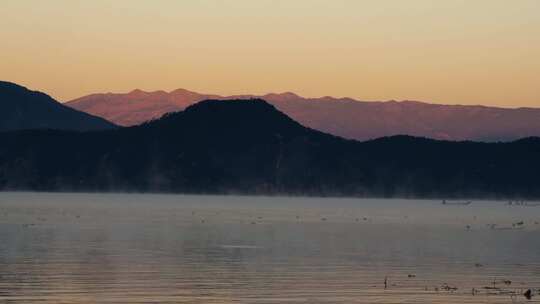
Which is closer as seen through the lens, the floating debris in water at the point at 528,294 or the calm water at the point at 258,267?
the calm water at the point at 258,267

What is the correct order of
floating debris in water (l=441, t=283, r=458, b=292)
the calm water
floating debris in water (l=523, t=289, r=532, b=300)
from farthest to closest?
floating debris in water (l=441, t=283, r=458, b=292)
floating debris in water (l=523, t=289, r=532, b=300)
the calm water

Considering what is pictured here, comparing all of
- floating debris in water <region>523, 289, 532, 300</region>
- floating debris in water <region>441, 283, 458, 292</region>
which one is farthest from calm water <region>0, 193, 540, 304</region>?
floating debris in water <region>523, 289, 532, 300</region>

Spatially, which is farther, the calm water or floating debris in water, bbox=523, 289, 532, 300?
floating debris in water, bbox=523, 289, 532, 300

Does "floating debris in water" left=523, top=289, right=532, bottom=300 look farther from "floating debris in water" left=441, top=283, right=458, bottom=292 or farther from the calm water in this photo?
"floating debris in water" left=441, top=283, right=458, bottom=292

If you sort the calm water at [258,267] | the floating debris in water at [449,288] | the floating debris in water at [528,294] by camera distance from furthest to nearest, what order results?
1. the floating debris in water at [449,288]
2. the floating debris in water at [528,294]
3. the calm water at [258,267]

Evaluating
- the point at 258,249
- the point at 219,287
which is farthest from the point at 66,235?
the point at 219,287

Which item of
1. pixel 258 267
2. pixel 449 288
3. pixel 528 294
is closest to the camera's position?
pixel 528 294

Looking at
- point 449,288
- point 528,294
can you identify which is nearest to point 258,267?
point 449,288

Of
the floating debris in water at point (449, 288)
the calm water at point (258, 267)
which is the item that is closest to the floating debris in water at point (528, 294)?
the calm water at point (258, 267)

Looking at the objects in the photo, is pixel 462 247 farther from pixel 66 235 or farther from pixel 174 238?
pixel 66 235

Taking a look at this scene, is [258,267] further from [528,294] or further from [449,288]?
[528,294]

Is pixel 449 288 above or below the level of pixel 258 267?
below

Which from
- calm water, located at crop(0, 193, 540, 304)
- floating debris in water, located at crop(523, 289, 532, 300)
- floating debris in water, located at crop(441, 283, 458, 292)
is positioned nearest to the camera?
calm water, located at crop(0, 193, 540, 304)

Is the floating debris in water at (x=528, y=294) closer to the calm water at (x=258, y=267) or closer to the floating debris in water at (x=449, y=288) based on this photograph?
the calm water at (x=258, y=267)
